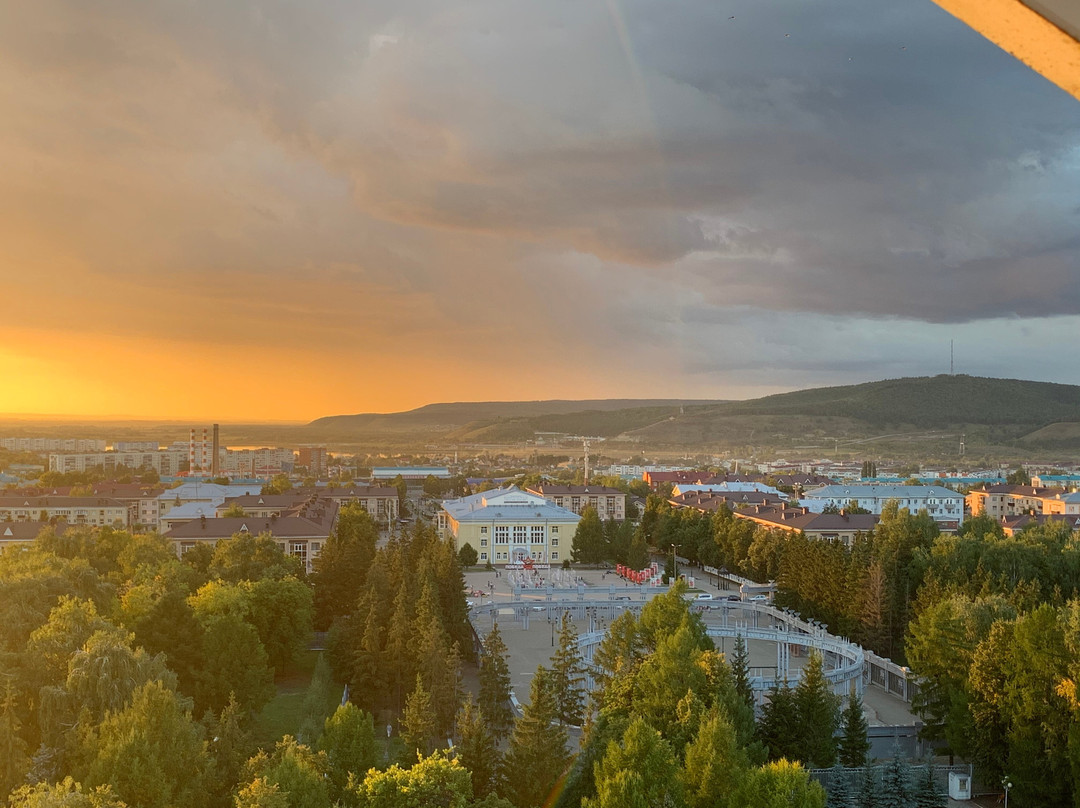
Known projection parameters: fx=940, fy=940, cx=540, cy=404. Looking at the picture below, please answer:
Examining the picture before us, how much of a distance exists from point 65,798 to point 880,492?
7483 centimetres

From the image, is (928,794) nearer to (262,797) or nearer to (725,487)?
(262,797)

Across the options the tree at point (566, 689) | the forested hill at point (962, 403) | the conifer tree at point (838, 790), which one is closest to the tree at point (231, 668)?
the tree at point (566, 689)

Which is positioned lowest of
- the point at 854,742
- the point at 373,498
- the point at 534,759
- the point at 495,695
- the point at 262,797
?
the point at 854,742

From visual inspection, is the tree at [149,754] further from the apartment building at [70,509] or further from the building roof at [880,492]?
the building roof at [880,492]

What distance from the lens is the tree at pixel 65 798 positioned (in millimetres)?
11867

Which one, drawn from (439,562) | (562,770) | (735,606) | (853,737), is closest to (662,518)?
(735,606)

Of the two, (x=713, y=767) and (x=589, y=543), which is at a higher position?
(x=713, y=767)

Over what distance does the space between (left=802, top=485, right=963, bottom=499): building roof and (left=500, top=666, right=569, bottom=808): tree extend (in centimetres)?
6437

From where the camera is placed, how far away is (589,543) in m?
56.1

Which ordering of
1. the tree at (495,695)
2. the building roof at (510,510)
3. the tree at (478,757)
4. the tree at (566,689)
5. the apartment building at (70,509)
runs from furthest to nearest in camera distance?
the apartment building at (70,509) < the building roof at (510,510) < the tree at (566,689) < the tree at (495,695) < the tree at (478,757)

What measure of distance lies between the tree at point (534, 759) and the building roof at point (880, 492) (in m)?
64.4

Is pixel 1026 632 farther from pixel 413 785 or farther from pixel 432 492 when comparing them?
pixel 432 492

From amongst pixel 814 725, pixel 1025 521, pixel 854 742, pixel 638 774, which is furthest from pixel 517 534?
pixel 638 774

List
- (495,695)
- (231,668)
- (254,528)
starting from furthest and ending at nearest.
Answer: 1. (254,528)
2. (231,668)
3. (495,695)
